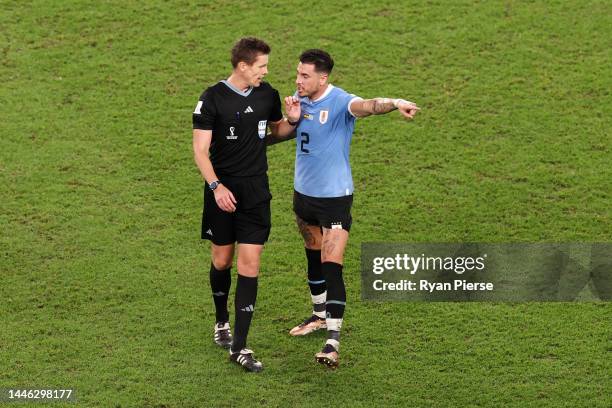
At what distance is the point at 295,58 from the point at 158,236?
4015 mm

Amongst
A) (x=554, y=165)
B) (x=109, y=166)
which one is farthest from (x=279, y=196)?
(x=554, y=165)

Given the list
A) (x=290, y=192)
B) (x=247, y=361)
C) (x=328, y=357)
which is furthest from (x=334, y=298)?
(x=290, y=192)

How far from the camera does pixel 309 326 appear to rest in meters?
11.2

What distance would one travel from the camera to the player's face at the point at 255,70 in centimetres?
1030

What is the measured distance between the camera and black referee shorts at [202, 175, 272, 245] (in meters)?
10.5

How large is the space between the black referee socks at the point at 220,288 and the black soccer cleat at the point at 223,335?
0.18ft

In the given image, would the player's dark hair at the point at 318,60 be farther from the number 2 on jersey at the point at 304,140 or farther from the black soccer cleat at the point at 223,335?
the black soccer cleat at the point at 223,335

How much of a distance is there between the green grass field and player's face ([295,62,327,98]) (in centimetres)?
223

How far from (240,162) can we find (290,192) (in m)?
3.24

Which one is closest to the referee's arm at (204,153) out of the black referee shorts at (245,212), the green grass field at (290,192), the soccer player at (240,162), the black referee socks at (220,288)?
the soccer player at (240,162)

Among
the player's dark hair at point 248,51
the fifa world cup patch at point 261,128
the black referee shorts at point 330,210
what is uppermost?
the player's dark hair at point 248,51

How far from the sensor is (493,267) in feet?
40.5

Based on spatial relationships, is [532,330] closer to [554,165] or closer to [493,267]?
[493,267]

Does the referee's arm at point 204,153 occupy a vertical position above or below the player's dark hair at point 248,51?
below
